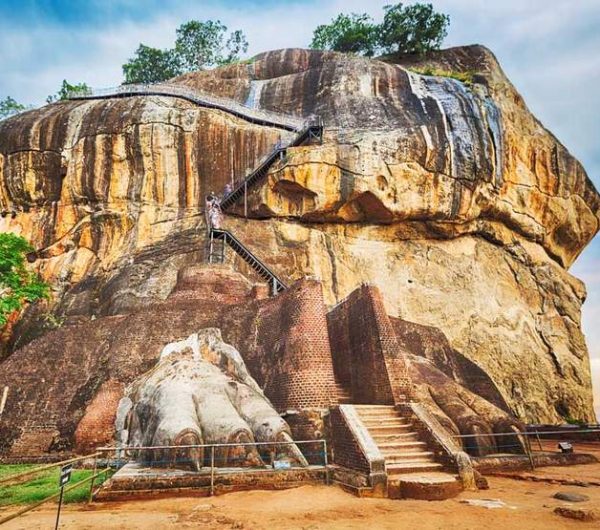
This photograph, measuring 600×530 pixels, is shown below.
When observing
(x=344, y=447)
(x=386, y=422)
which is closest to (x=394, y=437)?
(x=386, y=422)

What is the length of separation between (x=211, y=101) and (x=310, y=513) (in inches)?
1087

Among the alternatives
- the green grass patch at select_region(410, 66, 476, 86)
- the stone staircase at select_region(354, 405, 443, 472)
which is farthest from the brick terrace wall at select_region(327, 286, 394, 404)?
the green grass patch at select_region(410, 66, 476, 86)

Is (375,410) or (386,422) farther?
(375,410)

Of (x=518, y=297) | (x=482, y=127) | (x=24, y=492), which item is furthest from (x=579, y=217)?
(x=24, y=492)

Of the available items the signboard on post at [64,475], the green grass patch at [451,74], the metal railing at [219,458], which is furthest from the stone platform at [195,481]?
the green grass patch at [451,74]

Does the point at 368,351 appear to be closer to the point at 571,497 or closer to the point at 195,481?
the point at 571,497

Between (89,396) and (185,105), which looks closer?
(89,396)

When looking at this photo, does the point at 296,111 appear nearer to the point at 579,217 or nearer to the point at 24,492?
the point at 579,217

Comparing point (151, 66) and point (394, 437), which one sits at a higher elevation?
point (151, 66)

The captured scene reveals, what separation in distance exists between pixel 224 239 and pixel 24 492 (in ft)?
47.4

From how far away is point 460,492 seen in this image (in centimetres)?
714

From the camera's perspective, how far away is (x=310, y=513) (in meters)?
5.88

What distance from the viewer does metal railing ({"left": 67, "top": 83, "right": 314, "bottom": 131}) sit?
28312mm

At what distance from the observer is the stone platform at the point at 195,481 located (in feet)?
22.4
